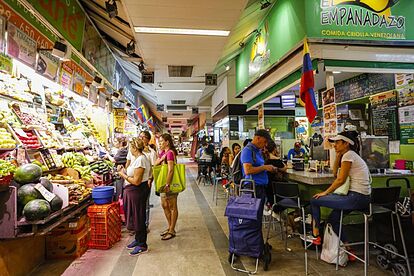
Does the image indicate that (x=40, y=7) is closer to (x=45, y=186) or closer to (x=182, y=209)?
(x=45, y=186)

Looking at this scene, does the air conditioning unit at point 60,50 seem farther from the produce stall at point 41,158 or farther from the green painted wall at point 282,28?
the green painted wall at point 282,28

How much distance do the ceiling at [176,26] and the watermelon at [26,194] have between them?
2792 mm

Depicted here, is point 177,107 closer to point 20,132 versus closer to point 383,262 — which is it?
point 20,132

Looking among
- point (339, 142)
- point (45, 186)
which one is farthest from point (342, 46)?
point (45, 186)

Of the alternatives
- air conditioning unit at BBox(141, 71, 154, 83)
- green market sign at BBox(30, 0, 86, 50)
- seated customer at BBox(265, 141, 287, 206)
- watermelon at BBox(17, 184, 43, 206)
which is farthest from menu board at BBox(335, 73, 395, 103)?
watermelon at BBox(17, 184, 43, 206)

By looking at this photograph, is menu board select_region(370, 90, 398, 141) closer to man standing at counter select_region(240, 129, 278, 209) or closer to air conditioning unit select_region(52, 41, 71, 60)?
man standing at counter select_region(240, 129, 278, 209)

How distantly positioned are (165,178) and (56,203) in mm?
1553

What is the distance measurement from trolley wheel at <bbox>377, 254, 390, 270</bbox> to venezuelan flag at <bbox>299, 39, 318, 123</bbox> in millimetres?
2006

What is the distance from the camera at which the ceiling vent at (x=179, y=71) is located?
6949 mm

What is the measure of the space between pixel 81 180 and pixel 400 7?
5.67 metres

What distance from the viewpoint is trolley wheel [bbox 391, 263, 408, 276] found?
2758mm

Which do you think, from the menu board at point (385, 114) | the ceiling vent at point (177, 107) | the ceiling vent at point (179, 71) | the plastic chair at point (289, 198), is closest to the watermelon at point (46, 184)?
the plastic chair at point (289, 198)

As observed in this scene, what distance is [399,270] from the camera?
2799 mm

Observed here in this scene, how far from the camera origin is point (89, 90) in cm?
554
